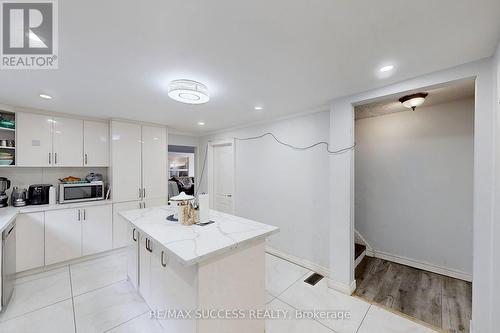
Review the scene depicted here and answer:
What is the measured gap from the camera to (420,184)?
2.90 m

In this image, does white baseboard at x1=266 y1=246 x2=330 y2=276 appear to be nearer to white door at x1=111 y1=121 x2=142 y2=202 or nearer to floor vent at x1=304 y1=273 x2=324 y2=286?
floor vent at x1=304 y1=273 x2=324 y2=286

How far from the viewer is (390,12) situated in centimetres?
106

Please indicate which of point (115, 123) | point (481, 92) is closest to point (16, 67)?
point (115, 123)

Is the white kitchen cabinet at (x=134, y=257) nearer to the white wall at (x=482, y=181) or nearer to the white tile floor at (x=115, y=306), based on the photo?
the white tile floor at (x=115, y=306)

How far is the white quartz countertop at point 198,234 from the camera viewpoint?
1.28m

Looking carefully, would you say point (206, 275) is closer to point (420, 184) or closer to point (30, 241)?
point (30, 241)

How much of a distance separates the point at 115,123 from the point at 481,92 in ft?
14.9

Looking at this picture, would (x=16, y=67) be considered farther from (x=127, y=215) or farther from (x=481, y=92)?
(x=481, y=92)

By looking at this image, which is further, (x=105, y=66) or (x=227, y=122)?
(x=227, y=122)

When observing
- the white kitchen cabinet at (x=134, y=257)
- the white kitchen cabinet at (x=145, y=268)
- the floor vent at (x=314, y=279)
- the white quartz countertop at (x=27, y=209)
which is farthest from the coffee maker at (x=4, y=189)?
the floor vent at (x=314, y=279)

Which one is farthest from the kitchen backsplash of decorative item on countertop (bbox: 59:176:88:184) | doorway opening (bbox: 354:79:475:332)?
doorway opening (bbox: 354:79:475:332)

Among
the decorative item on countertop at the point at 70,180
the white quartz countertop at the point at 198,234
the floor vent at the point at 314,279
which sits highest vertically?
the decorative item on countertop at the point at 70,180

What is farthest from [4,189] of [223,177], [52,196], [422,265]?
[422,265]

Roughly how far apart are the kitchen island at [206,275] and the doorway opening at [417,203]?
154cm
